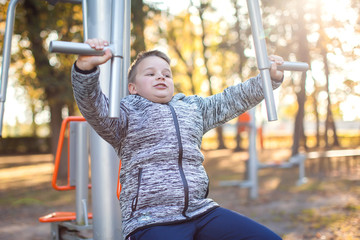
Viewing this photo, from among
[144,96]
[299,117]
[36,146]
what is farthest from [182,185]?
[36,146]

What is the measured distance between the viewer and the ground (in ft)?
13.7

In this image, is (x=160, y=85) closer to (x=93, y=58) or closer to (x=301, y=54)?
(x=93, y=58)

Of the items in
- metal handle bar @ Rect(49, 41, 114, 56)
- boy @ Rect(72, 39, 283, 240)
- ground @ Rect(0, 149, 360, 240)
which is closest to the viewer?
metal handle bar @ Rect(49, 41, 114, 56)

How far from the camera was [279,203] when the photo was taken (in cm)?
558

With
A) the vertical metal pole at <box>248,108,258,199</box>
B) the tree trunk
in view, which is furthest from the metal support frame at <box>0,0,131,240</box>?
the tree trunk

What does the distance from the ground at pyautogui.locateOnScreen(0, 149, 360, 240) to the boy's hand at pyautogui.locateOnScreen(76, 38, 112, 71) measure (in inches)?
117

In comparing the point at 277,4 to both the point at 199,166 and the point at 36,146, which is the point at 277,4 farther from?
the point at 36,146

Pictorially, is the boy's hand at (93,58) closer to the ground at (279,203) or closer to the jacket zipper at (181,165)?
the jacket zipper at (181,165)

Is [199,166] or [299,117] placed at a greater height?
[299,117]

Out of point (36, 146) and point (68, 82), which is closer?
point (68, 82)

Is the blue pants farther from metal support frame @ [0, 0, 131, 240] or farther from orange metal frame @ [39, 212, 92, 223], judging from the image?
orange metal frame @ [39, 212, 92, 223]

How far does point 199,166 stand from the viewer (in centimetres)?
170

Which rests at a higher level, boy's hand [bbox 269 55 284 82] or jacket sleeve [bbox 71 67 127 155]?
boy's hand [bbox 269 55 284 82]

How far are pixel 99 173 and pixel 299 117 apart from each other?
30.6 ft
